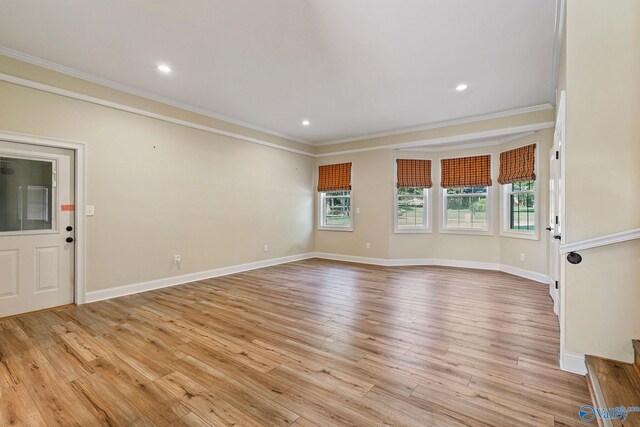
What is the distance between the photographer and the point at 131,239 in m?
4.21

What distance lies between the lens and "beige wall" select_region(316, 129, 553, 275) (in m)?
5.78

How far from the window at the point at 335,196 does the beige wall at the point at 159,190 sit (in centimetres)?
115

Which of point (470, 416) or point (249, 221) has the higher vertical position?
point (249, 221)

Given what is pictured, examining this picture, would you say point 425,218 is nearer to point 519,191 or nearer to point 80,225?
point 519,191

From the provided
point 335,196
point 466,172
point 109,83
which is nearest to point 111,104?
point 109,83

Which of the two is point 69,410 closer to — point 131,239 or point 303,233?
point 131,239

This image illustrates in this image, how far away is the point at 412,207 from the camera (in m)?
6.52

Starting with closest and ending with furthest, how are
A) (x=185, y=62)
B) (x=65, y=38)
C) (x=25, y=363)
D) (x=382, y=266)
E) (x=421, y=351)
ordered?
(x=25, y=363), (x=421, y=351), (x=65, y=38), (x=185, y=62), (x=382, y=266)

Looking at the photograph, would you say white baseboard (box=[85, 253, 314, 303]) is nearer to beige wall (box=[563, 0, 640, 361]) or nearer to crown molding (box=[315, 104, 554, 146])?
crown molding (box=[315, 104, 554, 146])

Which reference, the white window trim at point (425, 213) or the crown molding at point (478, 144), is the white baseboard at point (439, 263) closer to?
the white window trim at point (425, 213)

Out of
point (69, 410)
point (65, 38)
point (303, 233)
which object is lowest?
point (69, 410)

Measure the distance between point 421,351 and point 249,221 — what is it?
4.16 meters

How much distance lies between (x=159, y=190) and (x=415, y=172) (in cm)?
491

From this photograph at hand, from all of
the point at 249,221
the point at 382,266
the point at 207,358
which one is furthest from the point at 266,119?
the point at 207,358
